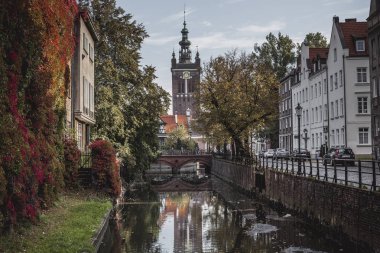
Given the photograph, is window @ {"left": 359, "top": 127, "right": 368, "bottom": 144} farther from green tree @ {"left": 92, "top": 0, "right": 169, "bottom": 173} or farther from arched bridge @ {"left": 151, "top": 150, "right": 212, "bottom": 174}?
arched bridge @ {"left": 151, "top": 150, "right": 212, "bottom": 174}

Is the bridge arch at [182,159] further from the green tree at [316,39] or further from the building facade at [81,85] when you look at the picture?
the building facade at [81,85]

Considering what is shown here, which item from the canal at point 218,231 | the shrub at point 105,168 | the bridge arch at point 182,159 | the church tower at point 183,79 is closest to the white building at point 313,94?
the bridge arch at point 182,159

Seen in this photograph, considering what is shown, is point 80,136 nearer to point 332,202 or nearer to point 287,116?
point 332,202

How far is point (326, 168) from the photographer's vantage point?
20375 mm

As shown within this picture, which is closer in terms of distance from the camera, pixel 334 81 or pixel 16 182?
pixel 16 182

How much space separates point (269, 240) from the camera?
63.5 feet

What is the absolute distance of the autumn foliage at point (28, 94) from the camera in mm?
12000

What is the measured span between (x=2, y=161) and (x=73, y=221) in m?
5.84

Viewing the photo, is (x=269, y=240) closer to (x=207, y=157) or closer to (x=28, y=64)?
(x=28, y=64)

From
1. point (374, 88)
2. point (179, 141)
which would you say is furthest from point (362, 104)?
point (179, 141)

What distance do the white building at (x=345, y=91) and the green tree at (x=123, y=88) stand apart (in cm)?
1768

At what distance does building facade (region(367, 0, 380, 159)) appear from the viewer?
40750mm

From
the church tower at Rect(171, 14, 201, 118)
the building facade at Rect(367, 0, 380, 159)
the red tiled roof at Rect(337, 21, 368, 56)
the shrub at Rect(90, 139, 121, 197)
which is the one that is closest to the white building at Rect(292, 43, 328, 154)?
the red tiled roof at Rect(337, 21, 368, 56)

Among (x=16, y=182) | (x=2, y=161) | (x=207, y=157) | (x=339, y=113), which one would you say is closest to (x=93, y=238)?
(x=16, y=182)
